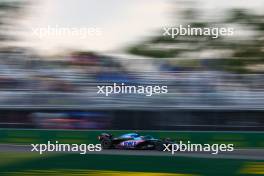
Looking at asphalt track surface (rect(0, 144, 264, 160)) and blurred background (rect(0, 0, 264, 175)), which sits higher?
blurred background (rect(0, 0, 264, 175))

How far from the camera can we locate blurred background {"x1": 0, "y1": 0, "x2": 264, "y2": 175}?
1820 mm

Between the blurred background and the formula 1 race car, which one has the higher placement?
the blurred background

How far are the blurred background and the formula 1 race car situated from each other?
0.05 meters

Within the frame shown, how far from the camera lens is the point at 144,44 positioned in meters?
1.85

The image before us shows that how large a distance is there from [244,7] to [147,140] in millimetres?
670

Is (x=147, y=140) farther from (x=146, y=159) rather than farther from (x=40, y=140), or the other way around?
(x=40, y=140)

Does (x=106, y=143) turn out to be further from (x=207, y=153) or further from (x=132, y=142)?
(x=207, y=153)

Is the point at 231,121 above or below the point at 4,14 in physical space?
below

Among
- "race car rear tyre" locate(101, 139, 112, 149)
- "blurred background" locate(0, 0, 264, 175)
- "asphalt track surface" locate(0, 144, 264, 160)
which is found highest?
"blurred background" locate(0, 0, 264, 175)

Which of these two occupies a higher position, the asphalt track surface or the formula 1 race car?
the formula 1 race car

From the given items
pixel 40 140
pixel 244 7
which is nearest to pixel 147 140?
pixel 40 140

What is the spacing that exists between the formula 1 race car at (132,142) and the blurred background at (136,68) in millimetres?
46

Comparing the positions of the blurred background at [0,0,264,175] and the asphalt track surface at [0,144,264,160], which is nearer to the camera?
the blurred background at [0,0,264,175]

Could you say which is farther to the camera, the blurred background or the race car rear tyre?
the race car rear tyre
